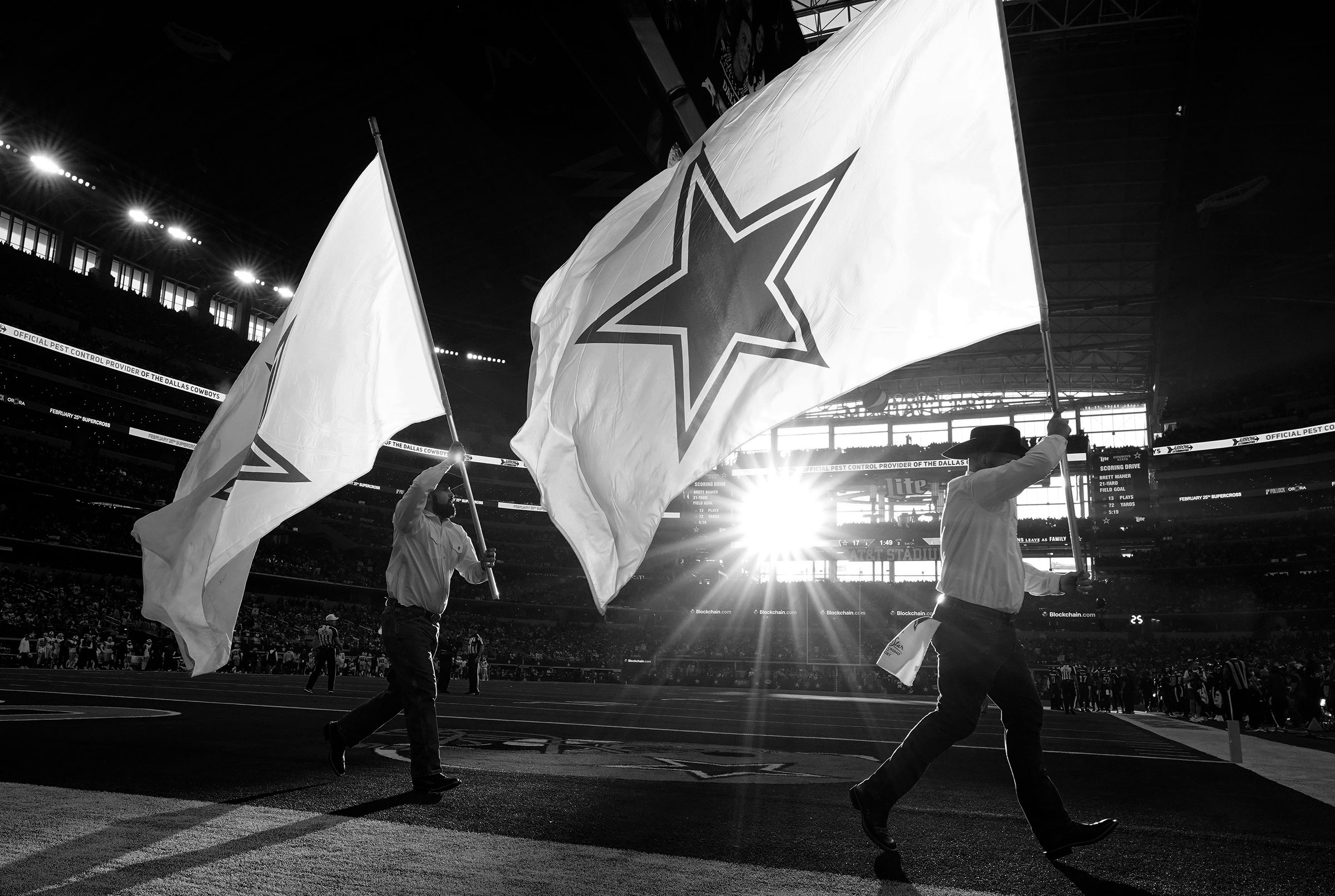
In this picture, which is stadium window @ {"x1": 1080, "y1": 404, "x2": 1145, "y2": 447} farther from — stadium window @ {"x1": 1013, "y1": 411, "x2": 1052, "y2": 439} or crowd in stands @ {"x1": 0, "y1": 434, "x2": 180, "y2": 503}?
crowd in stands @ {"x1": 0, "y1": 434, "x2": 180, "y2": 503}

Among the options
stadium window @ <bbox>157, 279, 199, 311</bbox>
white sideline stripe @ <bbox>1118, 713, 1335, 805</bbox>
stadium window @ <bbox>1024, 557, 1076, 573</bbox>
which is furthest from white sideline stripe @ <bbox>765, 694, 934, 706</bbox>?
stadium window @ <bbox>157, 279, 199, 311</bbox>

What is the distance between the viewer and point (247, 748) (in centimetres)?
669

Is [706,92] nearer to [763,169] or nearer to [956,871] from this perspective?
[763,169]

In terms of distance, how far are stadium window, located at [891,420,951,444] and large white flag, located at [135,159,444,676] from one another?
164ft

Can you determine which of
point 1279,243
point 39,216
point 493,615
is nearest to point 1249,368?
point 1279,243

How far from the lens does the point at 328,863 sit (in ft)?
10.2

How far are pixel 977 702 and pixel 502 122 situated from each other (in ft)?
55.9

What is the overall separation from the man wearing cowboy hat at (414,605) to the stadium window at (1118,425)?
51858mm

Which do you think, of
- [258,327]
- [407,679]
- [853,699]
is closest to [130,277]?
[258,327]

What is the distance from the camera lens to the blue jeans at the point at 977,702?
149 inches

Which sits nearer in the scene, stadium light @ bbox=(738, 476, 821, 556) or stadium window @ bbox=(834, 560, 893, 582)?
stadium light @ bbox=(738, 476, 821, 556)

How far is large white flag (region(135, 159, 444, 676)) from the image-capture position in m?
6.19

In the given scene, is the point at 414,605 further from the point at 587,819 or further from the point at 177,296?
the point at 177,296

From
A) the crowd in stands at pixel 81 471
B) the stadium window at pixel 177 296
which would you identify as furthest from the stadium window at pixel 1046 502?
the stadium window at pixel 177 296
